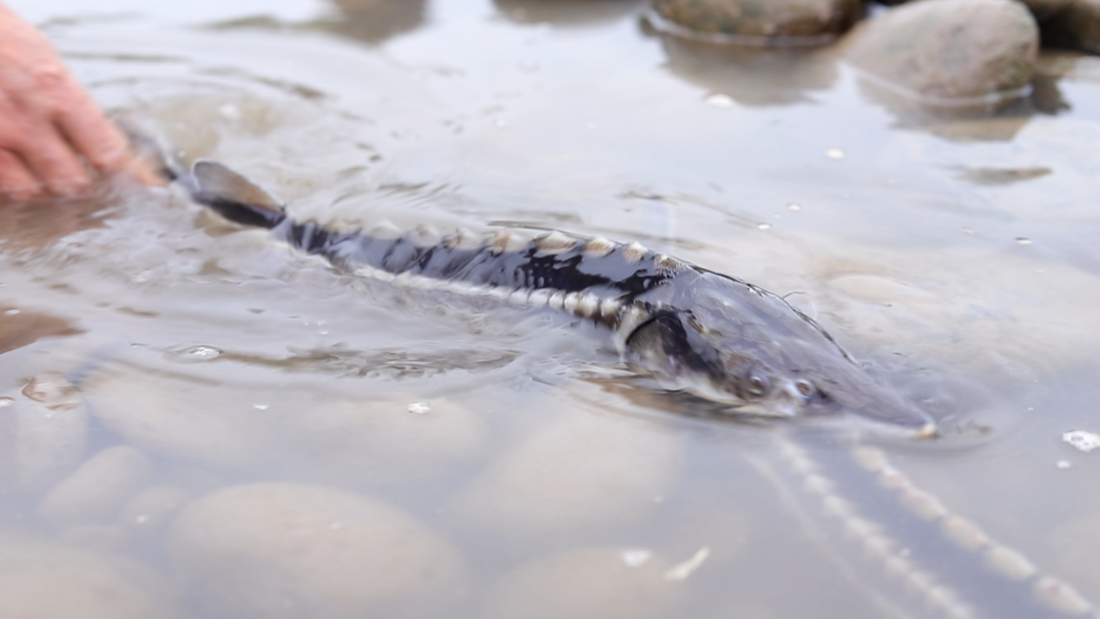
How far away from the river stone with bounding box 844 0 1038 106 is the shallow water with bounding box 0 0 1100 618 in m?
0.21

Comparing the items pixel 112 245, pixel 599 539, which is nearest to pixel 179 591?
pixel 599 539

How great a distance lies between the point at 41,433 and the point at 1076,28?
15.9ft

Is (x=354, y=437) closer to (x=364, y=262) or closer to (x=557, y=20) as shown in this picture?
(x=364, y=262)

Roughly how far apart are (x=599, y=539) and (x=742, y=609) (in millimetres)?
280

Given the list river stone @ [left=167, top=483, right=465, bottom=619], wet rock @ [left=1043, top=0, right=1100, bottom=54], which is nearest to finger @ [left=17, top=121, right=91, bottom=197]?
river stone @ [left=167, top=483, right=465, bottom=619]

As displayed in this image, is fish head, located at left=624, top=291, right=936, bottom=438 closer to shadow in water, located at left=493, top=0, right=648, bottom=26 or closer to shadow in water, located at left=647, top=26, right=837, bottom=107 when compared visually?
shadow in water, located at left=647, top=26, right=837, bottom=107

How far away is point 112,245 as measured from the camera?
2736 mm

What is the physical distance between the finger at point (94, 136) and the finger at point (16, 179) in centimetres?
17

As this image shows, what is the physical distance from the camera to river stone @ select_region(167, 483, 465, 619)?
1.46 m

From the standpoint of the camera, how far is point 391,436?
1.85m

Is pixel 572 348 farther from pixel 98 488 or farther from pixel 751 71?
pixel 751 71

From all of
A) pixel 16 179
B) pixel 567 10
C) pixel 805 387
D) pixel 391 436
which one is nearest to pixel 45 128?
pixel 16 179

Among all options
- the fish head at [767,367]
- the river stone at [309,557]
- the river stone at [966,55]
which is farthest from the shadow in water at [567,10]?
the river stone at [309,557]

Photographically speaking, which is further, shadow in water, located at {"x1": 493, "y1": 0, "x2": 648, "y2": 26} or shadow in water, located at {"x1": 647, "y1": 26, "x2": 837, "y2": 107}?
shadow in water, located at {"x1": 493, "y1": 0, "x2": 648, "y2": 26}
